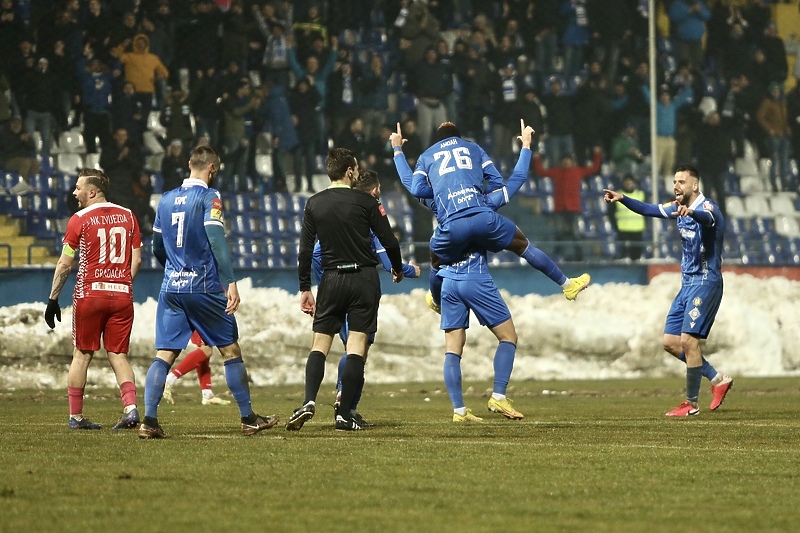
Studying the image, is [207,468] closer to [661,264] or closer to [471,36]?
[661,264]

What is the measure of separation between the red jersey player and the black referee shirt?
1.42 meters

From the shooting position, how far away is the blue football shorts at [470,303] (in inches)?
436

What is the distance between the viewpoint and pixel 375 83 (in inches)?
941

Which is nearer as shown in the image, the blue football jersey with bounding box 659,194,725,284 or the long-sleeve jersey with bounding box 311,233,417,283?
the long-sleeve jersey with bounding box 311,233,417,283

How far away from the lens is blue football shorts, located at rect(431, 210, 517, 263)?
10.9 meters

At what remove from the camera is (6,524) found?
5535 millimetres

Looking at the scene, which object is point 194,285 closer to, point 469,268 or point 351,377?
point 351,377

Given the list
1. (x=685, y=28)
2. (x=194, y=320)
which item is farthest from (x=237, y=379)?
(x=685, y=28)

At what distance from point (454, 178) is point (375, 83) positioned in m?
13.2

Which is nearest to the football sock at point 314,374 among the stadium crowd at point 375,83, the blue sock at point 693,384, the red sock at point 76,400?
the red sock at point 76,400

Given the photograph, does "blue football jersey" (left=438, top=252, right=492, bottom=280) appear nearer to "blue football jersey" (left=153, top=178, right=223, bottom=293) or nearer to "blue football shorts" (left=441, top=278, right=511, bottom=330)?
"blue football shorts" (left=441, top=278, right=511, bottom=330)

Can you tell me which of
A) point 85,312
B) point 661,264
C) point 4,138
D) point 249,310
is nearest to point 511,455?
point 85,312

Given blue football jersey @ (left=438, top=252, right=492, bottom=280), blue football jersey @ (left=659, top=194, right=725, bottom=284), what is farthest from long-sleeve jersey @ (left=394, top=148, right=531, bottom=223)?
blue football jersey @ (left=659, top=194, right=725, bottom=284)

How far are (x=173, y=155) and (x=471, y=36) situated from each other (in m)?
6.77
